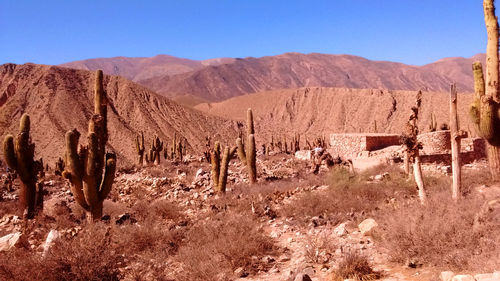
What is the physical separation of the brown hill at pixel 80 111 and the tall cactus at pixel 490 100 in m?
38.6

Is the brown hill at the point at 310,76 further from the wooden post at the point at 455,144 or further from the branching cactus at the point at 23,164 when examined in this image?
the wooden post at the point at 455,144

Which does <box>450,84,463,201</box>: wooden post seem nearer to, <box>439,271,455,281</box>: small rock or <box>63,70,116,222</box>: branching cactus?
<box>439,271,455,281</box>: small rock

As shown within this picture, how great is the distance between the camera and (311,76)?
524 ft

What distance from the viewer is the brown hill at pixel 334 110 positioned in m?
58.8

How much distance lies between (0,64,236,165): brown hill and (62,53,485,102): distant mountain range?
227 ft

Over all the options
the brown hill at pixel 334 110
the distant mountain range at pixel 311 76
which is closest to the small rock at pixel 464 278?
the brown hill at pixel 334 110

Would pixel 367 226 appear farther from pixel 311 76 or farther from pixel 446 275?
pixel 311 76

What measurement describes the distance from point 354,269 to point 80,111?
55614 mm

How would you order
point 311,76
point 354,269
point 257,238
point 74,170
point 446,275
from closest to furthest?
point 446,275
point 354,269
point 257,238
point 74,170
point 311,76

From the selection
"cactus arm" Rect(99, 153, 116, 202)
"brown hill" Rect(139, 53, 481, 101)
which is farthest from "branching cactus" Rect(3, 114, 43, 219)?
"brown hill" Rect(139, 53, 481, 101)

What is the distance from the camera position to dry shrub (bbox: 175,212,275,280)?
6.33m

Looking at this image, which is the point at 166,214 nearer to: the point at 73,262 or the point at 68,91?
the point at 73,262

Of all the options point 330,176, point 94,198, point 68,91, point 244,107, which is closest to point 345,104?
point 244,107

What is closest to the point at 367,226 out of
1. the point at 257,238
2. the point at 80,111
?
the point at 257,238
